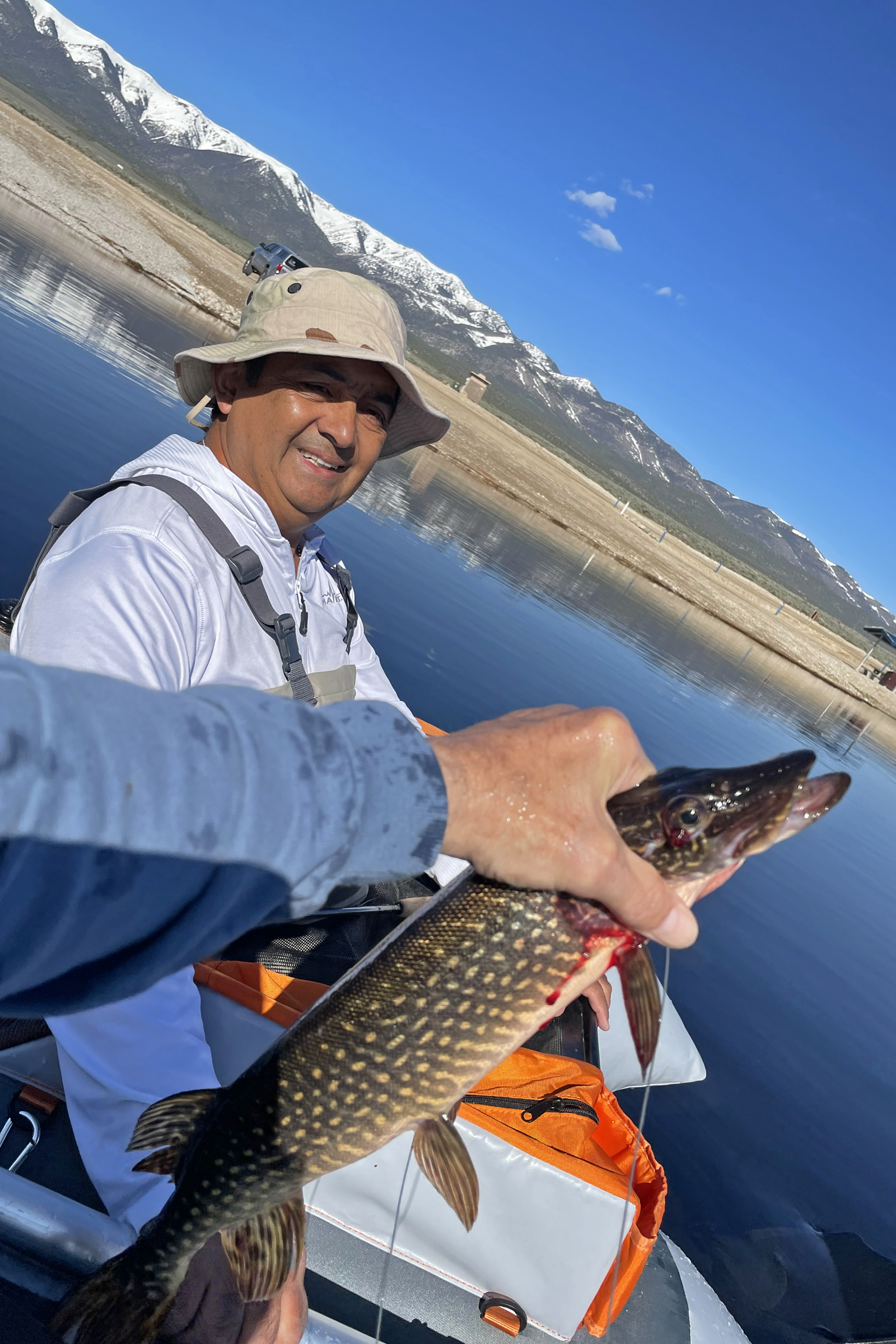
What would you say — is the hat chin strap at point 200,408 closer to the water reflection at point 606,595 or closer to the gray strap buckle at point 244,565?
the gray strap buckle at point 244,565

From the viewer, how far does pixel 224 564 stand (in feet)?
10.9

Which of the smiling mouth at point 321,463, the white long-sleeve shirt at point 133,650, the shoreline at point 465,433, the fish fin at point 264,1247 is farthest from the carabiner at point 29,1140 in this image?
the shoreline at point 465,433

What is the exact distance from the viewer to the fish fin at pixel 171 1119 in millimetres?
2342

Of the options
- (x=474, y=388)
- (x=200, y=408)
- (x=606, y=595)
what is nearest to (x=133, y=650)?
(x=200, y=408)

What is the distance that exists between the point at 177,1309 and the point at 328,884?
1946 millimetres

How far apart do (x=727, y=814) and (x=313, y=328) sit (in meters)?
2.96

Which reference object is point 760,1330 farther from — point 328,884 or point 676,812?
point 328,884

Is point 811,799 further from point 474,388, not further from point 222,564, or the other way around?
point 474,388

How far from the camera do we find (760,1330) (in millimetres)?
4516

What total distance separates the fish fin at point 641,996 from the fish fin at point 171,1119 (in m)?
1.24

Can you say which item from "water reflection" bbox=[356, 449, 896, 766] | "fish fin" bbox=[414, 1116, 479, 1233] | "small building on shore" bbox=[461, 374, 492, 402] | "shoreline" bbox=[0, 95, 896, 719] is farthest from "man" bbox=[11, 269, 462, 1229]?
"small building on shore" bbox=[461, 374, 492, 402]

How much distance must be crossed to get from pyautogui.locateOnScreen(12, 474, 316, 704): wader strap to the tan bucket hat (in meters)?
0.87

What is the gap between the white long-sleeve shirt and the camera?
2.62 metres

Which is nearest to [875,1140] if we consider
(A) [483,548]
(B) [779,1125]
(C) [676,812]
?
(B) [779,1125]
